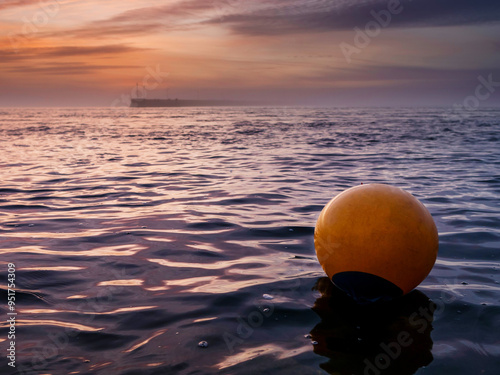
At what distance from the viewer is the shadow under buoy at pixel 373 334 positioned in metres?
3.96

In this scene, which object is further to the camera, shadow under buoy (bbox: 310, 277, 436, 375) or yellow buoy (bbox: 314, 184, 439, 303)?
yellow buoy (bbox: 314, 184, 439, 303)

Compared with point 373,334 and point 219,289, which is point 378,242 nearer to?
point 373,334

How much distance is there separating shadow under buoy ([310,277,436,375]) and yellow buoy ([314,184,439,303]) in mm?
192

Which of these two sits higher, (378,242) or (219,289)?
(378,242)

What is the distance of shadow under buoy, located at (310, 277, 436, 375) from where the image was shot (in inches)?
156

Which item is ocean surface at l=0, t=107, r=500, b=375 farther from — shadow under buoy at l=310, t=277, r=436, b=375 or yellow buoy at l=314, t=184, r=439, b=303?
yellow buoy at l=314, t=184, r=439, b=303

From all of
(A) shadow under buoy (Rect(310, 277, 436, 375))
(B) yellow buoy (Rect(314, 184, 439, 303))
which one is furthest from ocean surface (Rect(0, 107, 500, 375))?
(B) yellow buoy (Rect(314, 184, 439, 303))

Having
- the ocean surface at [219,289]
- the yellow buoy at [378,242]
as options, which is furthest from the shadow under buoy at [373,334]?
the yellow buoy at [378,242]

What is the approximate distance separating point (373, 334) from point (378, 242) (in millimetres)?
927

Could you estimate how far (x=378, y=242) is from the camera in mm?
4910

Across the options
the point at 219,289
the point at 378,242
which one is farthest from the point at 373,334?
the point at 219,289

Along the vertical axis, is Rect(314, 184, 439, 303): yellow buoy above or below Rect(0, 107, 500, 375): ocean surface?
above

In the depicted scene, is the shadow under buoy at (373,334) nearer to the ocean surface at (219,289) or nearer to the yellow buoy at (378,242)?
the ocean surface at (219,289)

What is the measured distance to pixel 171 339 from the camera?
4.37 meters
